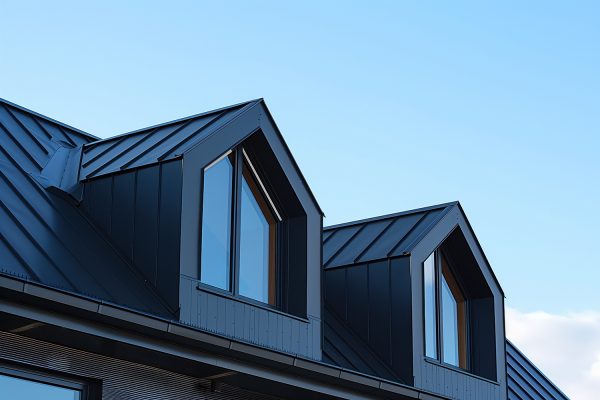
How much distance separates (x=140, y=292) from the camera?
10.9m

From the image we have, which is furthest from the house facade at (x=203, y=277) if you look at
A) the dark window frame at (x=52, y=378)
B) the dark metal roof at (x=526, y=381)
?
the dark metal roof at (x=526, y=381)

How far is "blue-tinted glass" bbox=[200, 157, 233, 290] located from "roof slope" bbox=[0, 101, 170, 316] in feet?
2.85

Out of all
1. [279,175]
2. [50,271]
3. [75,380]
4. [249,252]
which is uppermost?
[279,175]

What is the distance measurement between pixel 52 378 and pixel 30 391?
0.74ft

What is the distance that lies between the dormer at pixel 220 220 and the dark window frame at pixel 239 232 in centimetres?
1

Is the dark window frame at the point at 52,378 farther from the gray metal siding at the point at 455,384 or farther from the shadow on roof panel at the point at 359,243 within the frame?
the shadow on roof panel at the point at 359,243

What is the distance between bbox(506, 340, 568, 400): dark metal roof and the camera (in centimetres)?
1892

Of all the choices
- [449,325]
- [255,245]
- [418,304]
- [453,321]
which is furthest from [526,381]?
[255,245]

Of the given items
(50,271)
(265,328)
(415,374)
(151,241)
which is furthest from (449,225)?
(50,271)

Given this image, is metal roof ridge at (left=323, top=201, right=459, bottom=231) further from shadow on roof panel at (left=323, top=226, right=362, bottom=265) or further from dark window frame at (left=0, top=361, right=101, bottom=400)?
dark window frame at (left=0, top=361, right=101, bottom=400)

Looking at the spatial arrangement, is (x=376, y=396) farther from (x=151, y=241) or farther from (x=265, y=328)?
(x=151, y=241)

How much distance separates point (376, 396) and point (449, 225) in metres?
3.51

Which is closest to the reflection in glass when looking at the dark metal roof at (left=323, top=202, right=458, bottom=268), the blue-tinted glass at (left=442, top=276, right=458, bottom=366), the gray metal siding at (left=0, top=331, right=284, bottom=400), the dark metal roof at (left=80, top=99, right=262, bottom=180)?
the blue-tinted glass at (left=442, top=276, right=458, bottom=366)

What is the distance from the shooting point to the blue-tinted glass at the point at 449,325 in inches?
625
